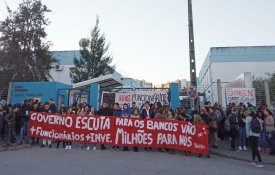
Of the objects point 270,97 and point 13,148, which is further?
point 270,97

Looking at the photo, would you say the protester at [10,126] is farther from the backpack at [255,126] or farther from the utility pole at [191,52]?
the backpack at [255,126]

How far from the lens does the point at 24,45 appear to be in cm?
3191

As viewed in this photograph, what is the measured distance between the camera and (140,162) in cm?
1252

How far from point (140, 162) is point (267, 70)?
4409 cm

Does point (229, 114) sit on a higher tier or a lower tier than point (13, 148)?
higher

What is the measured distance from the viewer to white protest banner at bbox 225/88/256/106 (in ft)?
73.0

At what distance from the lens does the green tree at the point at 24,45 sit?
31.0 meters

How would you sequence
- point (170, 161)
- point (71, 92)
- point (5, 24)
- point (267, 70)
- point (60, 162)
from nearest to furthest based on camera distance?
1. point (60, 162)
2. point (170, 161)
3. point (71, 92)
4. point (5, 24)
5. point (267, 70)

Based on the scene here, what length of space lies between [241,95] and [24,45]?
1834 centimetres

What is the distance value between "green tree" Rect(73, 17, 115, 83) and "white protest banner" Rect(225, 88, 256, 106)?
20.1 meters

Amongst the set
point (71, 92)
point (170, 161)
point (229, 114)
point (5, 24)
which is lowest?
point (170, 161)

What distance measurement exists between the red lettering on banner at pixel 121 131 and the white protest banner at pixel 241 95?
24.2 feet

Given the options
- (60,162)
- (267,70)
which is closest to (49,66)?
(60,162)

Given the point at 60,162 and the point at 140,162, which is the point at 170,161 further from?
the point at 60,162
